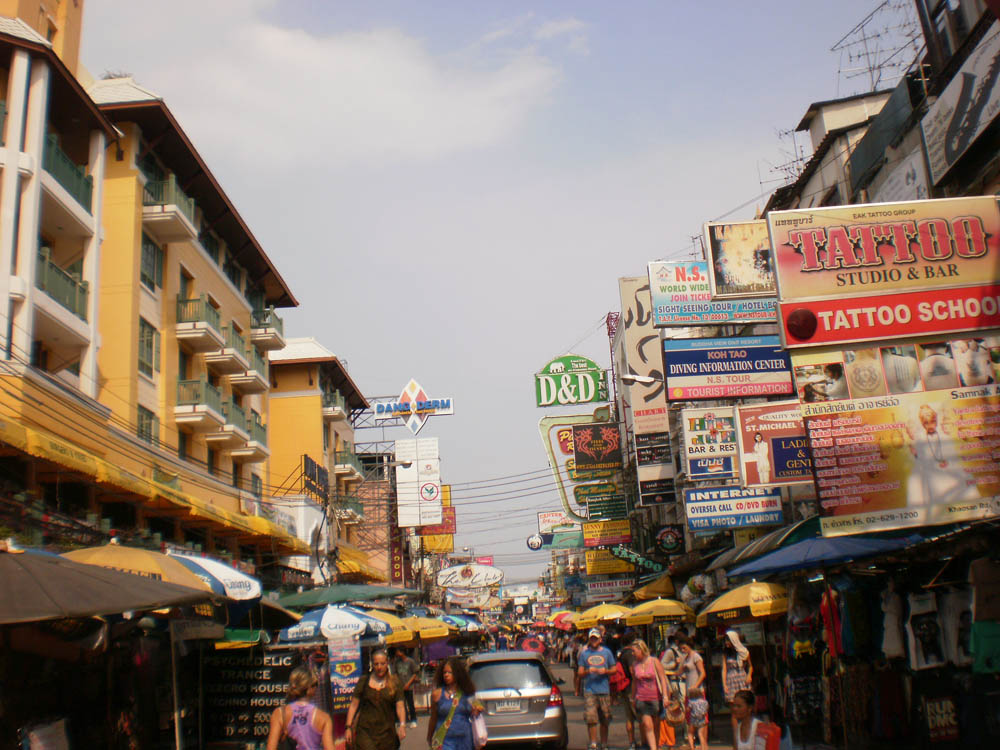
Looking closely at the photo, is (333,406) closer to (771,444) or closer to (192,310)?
(192,310)

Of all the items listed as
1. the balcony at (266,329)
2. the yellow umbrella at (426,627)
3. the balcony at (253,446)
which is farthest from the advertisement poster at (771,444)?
the balcony at (266,329)

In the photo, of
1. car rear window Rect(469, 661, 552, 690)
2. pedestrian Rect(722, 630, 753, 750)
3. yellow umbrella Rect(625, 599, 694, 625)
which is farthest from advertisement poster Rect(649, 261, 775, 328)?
car rear window Rect(469, 661, 552, 690)

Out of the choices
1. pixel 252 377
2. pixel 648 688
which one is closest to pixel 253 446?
pixel 252 377

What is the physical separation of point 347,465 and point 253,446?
59.3 feet

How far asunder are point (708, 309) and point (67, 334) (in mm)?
14976

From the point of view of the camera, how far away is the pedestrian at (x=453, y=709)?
971 cm

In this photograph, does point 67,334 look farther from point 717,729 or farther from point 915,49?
point 915,49

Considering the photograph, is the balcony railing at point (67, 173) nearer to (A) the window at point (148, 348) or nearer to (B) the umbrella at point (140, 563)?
(A) the window at point (148, 348)

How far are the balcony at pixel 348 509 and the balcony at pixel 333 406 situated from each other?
179 inches

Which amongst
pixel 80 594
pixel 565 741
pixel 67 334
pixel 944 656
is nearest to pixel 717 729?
pixel 565 741

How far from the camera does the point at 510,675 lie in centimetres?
1423

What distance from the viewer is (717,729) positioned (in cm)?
1723

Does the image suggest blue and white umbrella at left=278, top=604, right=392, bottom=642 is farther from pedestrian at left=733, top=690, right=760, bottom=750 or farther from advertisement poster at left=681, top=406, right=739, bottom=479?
pedestrian at left=733, top=690, right=760, bottom=750

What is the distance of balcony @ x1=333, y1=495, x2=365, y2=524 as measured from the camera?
49.1m
